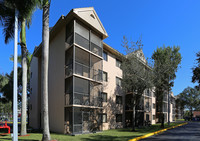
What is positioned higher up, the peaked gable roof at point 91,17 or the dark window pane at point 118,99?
the peaked gable roof at point 91,17

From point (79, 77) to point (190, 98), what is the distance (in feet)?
239

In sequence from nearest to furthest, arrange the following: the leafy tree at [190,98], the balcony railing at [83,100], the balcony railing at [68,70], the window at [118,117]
→ the balcony railing at [83,100] → the balcony railing at [68,70] → the window at [118,117] → the leafy tree at [190,98]

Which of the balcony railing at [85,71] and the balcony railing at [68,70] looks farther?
the balcony railing at [85,71]

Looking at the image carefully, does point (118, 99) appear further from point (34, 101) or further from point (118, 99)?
point (34, 101)

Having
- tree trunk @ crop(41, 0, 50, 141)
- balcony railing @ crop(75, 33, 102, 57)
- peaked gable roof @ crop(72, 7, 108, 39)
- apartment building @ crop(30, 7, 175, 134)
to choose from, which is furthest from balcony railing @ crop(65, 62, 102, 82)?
tree trunk @ crop(41, 0, 50, 141)

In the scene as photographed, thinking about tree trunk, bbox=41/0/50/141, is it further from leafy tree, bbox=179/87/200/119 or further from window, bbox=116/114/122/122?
leafy tree, bbox=179/87/200/119

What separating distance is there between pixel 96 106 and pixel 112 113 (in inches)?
218

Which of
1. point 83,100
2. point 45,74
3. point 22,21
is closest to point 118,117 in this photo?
point 83,100

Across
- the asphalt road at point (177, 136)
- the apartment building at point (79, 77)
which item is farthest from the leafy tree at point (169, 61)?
the asphalt road at point (177, 136)

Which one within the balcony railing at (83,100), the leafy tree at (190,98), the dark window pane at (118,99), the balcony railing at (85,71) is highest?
the balcony railing at (85,71)

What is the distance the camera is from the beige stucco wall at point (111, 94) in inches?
911

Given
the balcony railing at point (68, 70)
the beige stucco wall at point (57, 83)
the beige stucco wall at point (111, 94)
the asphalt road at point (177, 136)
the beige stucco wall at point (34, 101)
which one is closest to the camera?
the asphalt road at point (177, 136)

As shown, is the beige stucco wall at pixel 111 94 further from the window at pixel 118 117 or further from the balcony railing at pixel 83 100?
the balcony railing at pixel 83 100

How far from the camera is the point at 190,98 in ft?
252
